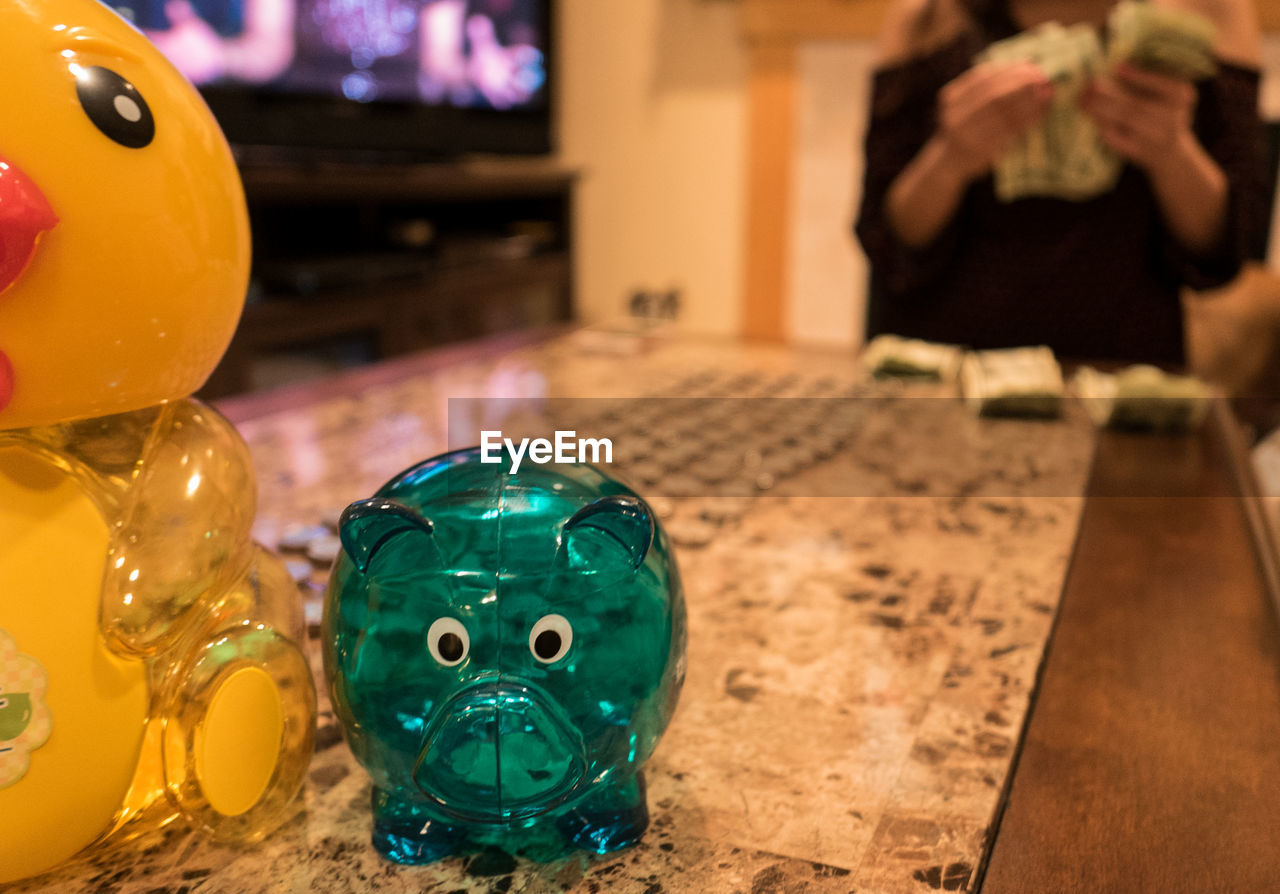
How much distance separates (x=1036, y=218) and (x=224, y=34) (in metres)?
1.83

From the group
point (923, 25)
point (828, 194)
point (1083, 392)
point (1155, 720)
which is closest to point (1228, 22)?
point (923, 25)

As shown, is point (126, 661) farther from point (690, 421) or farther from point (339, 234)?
point (339, 234)

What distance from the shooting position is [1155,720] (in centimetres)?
44

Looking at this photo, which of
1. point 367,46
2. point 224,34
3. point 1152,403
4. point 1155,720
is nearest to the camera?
point 1155,720

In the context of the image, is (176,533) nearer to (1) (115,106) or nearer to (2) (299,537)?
(1) (115,106)

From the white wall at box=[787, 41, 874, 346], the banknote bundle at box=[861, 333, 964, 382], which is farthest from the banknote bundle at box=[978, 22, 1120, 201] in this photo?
the white wall at box=[787, 41, 874, 346]

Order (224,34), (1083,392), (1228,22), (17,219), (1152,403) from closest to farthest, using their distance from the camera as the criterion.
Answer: (17,219), (1152,403), (1083,392), (1228,22), (224,34)

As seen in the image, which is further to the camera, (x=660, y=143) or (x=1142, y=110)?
(x=660, y=143)

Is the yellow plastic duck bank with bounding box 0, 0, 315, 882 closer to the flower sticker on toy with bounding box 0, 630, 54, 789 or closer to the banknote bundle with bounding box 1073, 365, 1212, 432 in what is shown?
the flower sticker on toy with bounding box 0, 630, 54, 789

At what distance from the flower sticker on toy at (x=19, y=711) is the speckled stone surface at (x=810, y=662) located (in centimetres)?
6

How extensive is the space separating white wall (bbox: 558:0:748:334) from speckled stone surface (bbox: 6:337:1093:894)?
8.53 ft

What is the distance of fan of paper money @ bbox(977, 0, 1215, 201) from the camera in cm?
96

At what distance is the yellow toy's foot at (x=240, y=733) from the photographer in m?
0.33

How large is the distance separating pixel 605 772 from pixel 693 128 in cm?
337
